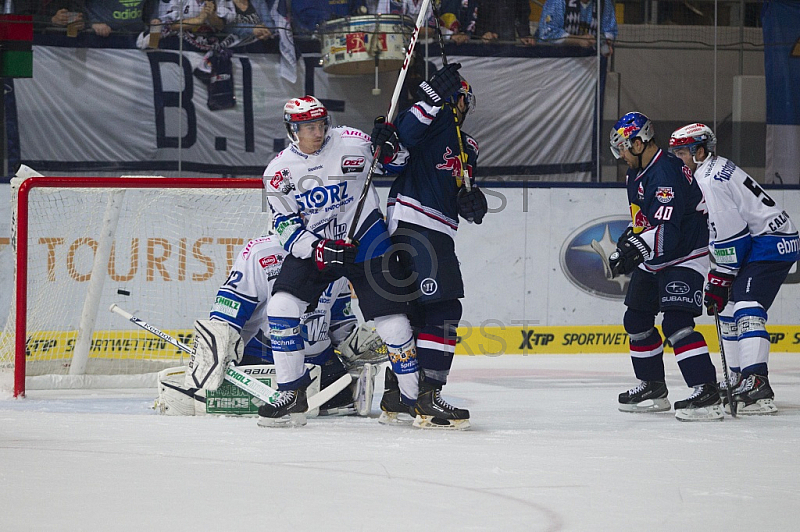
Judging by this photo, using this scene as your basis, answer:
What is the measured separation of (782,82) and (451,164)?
5.40 metres

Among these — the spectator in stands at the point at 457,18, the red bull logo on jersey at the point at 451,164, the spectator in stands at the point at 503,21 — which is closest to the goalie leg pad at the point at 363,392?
the red bull logo on jersey at the point at 451,164

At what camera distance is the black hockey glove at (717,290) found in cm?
440

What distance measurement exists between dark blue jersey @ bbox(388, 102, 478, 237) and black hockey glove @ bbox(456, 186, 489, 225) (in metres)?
0.04

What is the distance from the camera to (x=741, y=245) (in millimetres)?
4402

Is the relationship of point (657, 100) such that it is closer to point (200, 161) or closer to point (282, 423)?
point (200, 161)

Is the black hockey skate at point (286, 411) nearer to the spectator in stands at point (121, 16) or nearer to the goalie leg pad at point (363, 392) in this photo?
the goalie leg pad at point (363, 392)

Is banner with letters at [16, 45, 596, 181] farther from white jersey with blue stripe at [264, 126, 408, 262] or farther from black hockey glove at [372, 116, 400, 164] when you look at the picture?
black hockey glove at [372, 116, 400, 164]

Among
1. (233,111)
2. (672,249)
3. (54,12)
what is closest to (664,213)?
(672,249)

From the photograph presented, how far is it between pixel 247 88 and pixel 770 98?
430 centimetres

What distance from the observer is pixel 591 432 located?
142 inches

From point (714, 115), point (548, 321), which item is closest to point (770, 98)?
point (714, 115)

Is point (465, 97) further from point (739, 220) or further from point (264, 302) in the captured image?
point (739, 220)

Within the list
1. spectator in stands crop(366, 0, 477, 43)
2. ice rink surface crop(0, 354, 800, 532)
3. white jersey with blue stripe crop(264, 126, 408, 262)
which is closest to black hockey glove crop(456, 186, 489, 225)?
white jersey with blue stripe crop(264, 126, 408, 262)

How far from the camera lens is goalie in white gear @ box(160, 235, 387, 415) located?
396 cm
